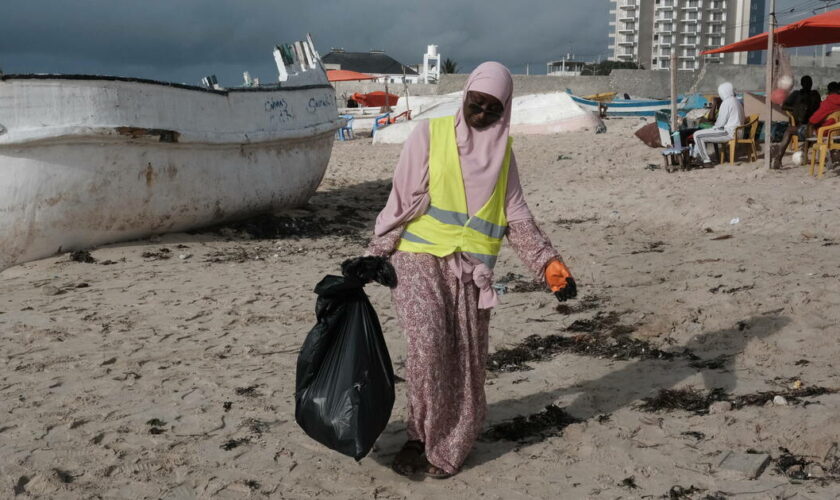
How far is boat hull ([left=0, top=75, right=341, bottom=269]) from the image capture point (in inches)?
279

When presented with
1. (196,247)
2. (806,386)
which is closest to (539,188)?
(196,247)

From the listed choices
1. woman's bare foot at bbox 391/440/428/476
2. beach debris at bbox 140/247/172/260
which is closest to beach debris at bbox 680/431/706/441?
woman's bare foot at bbox 391/440/428/476

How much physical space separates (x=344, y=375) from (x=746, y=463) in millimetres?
1578

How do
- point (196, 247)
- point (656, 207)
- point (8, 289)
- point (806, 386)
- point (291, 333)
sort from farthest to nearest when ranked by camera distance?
point (656, 207)
point (196, 247)
point (8, 289)
point (291, 333)
point (806, 386)

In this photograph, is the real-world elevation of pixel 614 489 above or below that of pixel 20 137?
below

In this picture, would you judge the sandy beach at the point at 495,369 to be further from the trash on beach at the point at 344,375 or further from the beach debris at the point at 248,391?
the trash on beach at the point at 344,375

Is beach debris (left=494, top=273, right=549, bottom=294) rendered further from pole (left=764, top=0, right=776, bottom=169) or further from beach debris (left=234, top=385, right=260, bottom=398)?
pole (left=764, top=0, right=776, bottom=169)

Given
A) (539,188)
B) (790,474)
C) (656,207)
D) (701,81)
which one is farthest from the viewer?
(701,81)

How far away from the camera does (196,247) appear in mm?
8312

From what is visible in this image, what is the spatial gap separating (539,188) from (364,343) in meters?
9.37

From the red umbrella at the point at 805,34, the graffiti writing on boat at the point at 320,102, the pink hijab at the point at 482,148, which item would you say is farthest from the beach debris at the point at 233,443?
the red umbrella at the point at 805,34

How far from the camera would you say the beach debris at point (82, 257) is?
745 centimetres

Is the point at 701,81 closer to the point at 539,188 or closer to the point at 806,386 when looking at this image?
the point at 539,188

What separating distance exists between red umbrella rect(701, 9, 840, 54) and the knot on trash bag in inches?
384
